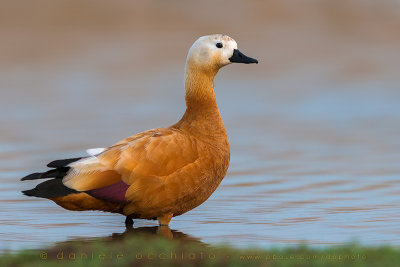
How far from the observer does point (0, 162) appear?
1538cm

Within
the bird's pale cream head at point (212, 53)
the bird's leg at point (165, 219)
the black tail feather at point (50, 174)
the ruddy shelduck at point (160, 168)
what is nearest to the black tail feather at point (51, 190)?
the ruddy shelduck at point (160, 168)

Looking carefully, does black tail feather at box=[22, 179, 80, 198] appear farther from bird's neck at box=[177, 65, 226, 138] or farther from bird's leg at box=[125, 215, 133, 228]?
bird's neck at box=[177, 65, 226, 138]

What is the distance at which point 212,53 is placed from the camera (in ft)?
33.9

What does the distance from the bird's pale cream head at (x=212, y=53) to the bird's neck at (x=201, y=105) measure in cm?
8

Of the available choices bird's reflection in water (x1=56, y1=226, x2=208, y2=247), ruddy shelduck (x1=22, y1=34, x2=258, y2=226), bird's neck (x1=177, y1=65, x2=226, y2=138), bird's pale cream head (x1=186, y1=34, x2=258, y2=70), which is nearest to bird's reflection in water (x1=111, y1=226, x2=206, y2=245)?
bird's reflection in water (x1=56, y1=226, x2=208, y2=247)

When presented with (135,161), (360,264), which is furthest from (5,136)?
→ (360,264)

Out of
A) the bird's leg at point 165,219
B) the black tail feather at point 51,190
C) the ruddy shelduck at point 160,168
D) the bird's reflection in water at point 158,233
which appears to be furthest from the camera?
the bird's leg at point 165,219

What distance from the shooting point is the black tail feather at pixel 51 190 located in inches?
361

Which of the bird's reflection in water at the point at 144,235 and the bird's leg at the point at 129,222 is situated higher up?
the bird's leg at the point at 129,222

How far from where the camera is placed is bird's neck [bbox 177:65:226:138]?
1030 cm

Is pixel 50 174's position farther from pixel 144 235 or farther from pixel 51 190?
pixel 144 235

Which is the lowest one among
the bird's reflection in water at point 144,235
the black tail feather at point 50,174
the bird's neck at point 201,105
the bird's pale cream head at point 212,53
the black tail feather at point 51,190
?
the bird's reflection in water at point 144,235

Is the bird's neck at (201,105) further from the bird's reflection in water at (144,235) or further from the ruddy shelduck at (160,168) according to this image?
the bird's reflection in water at (144,235)

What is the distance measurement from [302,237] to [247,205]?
2.08m
